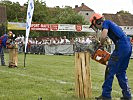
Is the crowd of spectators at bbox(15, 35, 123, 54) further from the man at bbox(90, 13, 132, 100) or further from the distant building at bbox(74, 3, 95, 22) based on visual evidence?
the distant building at bbox(74, 3, 95, 22)

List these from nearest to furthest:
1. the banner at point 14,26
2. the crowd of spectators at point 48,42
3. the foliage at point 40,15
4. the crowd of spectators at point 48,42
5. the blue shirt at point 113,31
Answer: the blue shirt at point 113,31, the crowd of spectators at point 48,42, the crowd of spectators at point 48,42, the banner at point 14,26, the foliage at point 40,15

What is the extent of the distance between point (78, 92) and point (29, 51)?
30.1 metres

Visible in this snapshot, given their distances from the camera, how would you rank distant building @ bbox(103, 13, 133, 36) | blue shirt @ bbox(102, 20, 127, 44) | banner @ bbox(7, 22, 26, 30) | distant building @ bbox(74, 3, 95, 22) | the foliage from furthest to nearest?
distant building @ bbox(74, 3, 95, 22)
distant building @ bbox(103, 13, 133, 36)
the foliage
banner @ bbox(7, 22, 26, 30)
blue shirt @ bbox(102, 20, 127, 44)

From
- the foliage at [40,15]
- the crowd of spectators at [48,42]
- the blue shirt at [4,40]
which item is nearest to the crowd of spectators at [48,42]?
the crowd of spectators at [48,42]

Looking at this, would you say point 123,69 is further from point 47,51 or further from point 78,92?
point 47,51

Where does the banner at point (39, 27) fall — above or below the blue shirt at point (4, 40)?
above

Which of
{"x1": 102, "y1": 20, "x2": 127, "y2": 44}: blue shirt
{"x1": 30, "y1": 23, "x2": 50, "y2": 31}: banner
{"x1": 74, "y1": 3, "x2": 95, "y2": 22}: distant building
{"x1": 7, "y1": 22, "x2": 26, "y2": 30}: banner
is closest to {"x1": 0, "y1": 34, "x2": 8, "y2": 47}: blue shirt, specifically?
{"x1": 102, "y1": 20, "x2": 127, "y2": 44}: blue shirt

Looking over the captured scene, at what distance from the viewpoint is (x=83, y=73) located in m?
8.80

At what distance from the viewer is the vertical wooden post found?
877 centimetres

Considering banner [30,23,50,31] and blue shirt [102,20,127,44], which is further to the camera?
banner [30,23,50,31]

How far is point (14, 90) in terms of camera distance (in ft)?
32.7

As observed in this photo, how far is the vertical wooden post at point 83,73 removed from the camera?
8773mm

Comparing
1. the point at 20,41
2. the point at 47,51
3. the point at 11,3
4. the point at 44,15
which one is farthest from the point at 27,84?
the point at 11,3

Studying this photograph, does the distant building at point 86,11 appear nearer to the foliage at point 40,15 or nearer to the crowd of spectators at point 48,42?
the foliage at point 40,15
